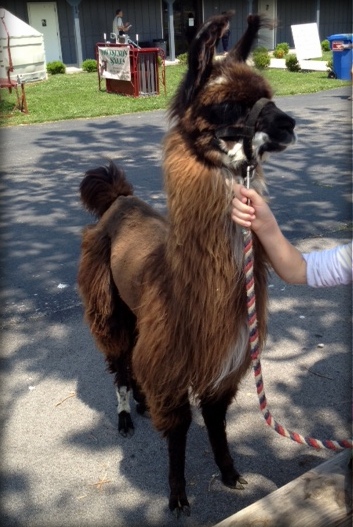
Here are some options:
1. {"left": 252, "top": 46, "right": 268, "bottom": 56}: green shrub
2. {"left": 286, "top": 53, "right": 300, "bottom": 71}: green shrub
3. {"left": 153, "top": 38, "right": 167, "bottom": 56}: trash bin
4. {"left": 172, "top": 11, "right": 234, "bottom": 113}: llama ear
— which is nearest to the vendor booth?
{"left": 286, "top": 53, "right": 300, "bottom": 71}: green shrub

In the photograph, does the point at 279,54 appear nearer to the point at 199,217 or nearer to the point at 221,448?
the point at 221,448

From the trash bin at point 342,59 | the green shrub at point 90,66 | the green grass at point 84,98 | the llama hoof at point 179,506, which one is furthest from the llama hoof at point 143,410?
the green shrub at point 90,66

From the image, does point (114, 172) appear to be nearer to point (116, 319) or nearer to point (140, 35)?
point (116, 319)

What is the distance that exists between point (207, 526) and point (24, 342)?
6.77 ft

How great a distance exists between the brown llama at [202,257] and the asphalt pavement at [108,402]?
232 millimetres

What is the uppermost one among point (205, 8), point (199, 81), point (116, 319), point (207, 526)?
point (205, 8)

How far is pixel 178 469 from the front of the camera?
2.80 meters

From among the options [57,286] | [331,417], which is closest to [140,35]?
[57,286]

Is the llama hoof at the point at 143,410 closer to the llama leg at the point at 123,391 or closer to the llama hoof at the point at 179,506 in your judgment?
the llama leg at the point at 123,391

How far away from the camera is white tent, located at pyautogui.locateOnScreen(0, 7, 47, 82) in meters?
18.6

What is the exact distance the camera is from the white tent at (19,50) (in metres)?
18.6

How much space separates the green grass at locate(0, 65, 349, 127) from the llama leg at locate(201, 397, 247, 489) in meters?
9.43

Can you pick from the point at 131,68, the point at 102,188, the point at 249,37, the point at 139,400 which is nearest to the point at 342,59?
the point at 131,68

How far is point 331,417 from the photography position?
11.0 feet
